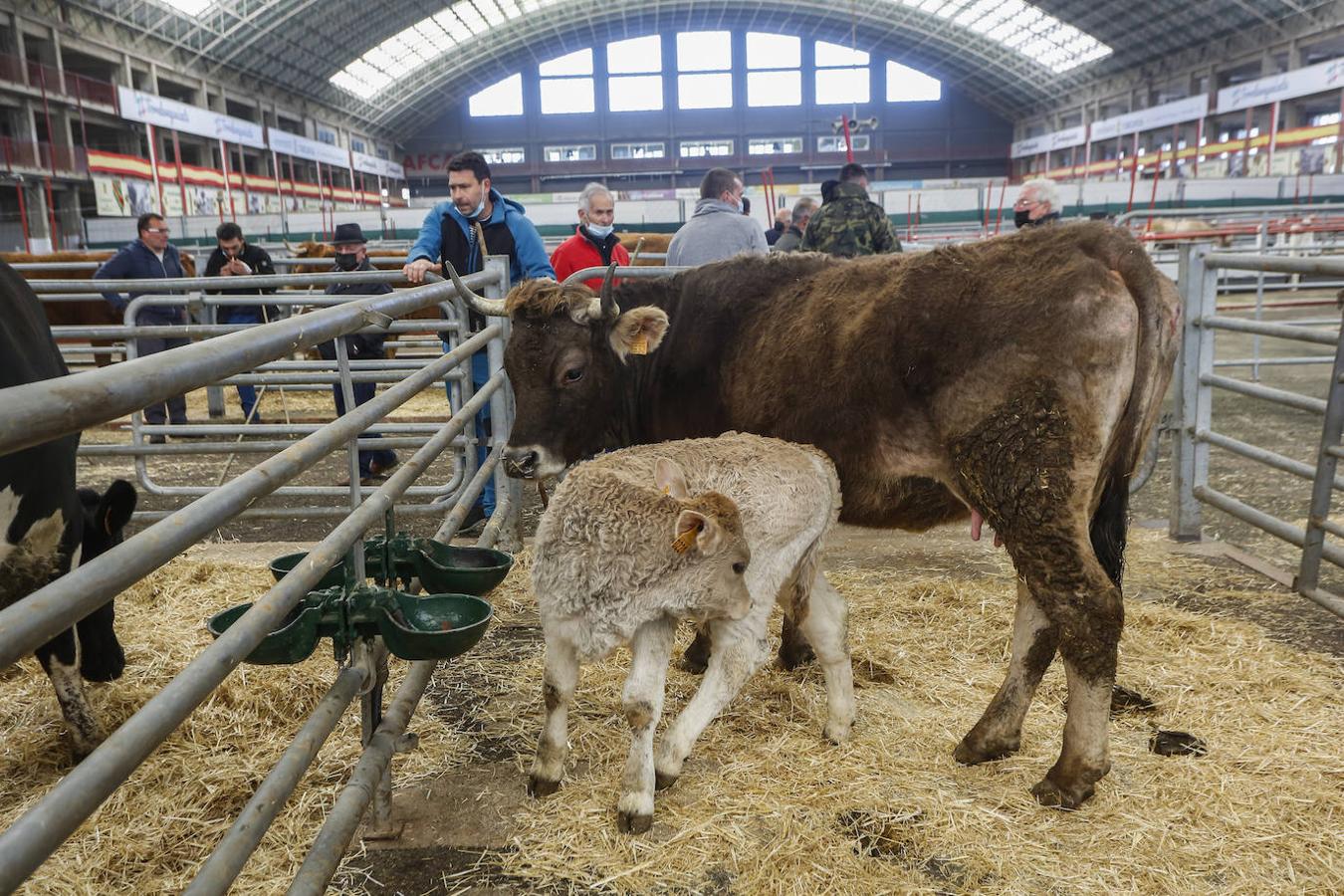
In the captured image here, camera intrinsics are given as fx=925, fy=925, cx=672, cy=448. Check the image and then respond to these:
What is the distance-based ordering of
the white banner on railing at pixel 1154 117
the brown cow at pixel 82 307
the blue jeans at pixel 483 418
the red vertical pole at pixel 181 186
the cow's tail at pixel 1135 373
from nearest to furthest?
the cow's tail at pixel 1135 373 → the blue jeans at pixel 483 418 → the brown cow at pixel 82 307 → the red vertical pole at pixel 181 186 → the white banner on railing at pixel 1154 117

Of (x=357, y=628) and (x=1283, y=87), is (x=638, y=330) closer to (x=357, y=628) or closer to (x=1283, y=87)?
(x=357, y=628)

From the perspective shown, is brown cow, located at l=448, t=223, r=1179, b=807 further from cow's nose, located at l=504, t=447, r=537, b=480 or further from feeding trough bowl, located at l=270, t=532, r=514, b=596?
feeding trough bowl, located at l=270, t=532, r=514, b=596

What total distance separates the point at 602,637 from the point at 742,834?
0.76 metres

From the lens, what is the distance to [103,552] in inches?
145

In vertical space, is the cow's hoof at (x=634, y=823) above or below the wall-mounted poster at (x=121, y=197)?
below

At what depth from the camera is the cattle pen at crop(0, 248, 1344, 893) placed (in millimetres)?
2201

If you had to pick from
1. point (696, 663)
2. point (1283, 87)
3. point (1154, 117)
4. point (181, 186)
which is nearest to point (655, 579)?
point (696, 663)

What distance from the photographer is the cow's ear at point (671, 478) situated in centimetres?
313

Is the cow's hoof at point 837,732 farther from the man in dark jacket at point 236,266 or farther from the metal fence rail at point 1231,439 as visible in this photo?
the man in dark jacket at point 236,266

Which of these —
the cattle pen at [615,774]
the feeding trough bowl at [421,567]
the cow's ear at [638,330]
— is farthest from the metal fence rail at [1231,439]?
the feeding trough bowl at [421,567]

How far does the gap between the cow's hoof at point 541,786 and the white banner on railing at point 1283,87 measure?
41.8m

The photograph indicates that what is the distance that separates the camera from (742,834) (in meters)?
2.91

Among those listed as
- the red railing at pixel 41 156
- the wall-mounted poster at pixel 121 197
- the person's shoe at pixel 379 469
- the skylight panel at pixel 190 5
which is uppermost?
the skylight panel at pixel 190 5

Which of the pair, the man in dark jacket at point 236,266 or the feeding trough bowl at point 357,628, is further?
the man in dark jacket at point 236,266
